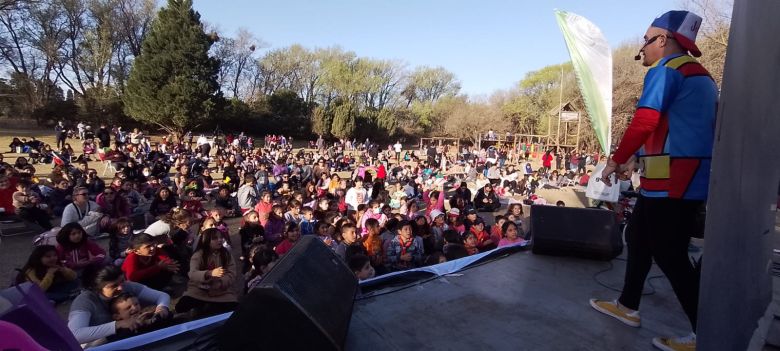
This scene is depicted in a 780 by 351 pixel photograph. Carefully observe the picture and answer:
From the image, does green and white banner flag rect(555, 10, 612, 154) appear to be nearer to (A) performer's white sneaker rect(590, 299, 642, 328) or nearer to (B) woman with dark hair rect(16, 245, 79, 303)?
(A) performer's white sneaker rect(590, 299, 642, 328)

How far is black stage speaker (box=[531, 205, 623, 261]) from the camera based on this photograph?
363 cm

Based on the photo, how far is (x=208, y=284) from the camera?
13.5 feet

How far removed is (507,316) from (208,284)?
9.54 ft

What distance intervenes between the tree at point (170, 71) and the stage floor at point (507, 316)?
3256cm

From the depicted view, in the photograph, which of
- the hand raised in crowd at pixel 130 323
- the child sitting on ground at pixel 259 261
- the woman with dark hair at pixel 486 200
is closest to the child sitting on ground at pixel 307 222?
the child sitting on ground at pixel 259 261

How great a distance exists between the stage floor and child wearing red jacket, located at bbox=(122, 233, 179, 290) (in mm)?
3255

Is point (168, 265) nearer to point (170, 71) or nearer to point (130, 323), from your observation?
point (130, 323)

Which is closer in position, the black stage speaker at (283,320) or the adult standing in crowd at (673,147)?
the black stage speaker at (283,320)

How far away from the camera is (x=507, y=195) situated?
52.0ft

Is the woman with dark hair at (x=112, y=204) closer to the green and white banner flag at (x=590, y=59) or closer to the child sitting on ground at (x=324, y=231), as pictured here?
the child sitting on ground at (x=324, y=231)

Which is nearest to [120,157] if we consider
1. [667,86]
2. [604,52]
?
[604,52]

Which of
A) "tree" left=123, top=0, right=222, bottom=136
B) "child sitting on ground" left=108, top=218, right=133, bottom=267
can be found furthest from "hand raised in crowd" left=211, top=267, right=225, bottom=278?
"tree" left=123, top=0, right=222, bottom=136

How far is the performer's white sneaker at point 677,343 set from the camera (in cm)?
208

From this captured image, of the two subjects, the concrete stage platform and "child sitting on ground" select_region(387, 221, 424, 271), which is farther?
"child sitting on ground" select_region(387, 221, 424, 271)
